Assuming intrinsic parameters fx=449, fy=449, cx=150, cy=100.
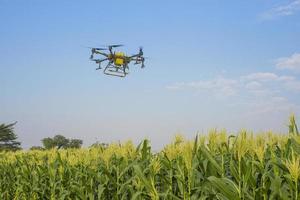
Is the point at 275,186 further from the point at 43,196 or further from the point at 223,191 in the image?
the point at 43,196

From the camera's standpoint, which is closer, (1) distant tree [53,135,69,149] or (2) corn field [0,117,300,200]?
(2) corn field [0,117,300,200]

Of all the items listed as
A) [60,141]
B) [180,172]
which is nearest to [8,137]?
[60,141]

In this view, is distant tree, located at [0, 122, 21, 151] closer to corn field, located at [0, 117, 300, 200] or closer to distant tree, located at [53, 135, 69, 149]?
distant tree, located at [53, 135, 69, 149]

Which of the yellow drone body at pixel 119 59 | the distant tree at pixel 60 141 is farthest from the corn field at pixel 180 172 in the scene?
the distant tree at pixel 60 141

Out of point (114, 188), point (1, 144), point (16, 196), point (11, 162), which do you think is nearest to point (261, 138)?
point (114, 188)

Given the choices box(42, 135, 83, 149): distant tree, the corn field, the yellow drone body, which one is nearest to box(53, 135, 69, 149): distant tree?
box(42, 135, 83, 149): distant tree

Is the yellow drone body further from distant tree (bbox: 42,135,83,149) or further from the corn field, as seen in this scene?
the corn field

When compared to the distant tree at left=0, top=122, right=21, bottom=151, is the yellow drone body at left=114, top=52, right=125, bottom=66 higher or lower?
higher

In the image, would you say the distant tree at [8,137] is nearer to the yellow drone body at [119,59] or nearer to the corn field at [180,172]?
the yellow drone body at [119,59]

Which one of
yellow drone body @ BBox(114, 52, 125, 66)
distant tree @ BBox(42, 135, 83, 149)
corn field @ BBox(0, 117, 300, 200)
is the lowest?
distant tree @ BBox(42, 135, 83, 149)

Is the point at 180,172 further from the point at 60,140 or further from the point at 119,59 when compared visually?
the point at 60,140
